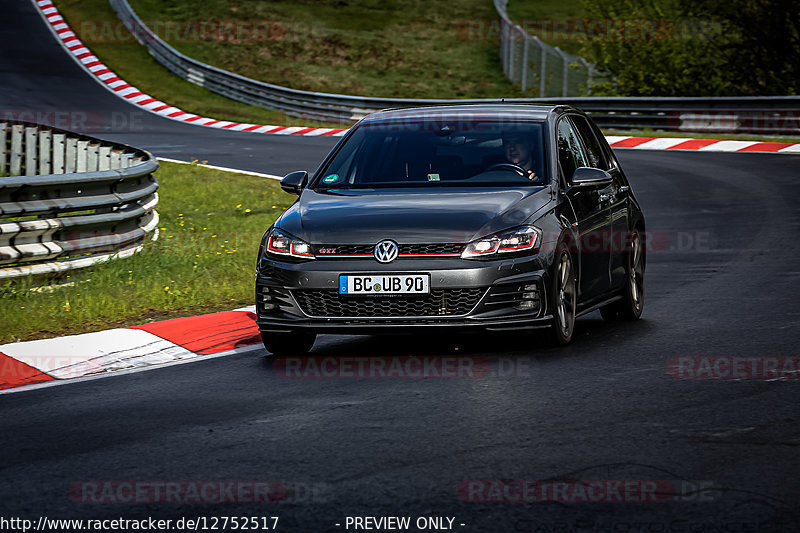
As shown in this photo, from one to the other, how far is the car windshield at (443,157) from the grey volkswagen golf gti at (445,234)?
10mm

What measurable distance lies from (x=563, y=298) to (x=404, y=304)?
116 cm

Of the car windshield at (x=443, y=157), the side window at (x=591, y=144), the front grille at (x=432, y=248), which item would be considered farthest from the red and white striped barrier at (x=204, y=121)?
the front grille at (x=432, y=248)

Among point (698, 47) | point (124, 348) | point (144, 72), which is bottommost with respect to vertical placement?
point (144, 72)

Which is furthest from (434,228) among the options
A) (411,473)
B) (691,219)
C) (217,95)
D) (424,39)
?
(424,39)

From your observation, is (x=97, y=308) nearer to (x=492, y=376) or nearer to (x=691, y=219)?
(x=492, y=376)

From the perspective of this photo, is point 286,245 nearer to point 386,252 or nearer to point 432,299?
point 386,252

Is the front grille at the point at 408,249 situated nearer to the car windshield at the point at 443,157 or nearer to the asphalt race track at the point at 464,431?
the asphalt race track at the point at 464,431

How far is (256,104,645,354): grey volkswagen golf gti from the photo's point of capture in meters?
7.94

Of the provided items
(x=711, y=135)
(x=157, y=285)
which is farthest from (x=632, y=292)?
(x=711, y=135)

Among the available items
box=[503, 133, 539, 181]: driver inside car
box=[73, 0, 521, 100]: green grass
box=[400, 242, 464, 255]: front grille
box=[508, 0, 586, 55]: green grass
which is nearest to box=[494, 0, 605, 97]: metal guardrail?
box=[73, 0, 521, 100]: green grass

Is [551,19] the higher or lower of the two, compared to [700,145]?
higher

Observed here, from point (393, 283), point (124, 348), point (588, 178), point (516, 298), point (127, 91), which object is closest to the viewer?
point (393, 283)

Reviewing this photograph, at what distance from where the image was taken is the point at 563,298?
8.46m

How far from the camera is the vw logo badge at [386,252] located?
7922mm
